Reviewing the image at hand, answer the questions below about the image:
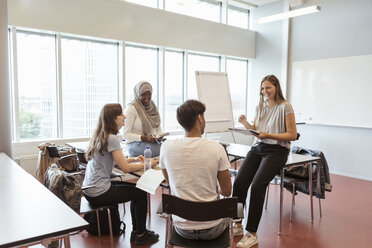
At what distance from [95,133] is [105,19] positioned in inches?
105

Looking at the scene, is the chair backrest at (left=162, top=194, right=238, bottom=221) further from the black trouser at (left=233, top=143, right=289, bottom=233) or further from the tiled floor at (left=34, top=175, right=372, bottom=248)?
the tiled floor at (left=34, top=175, right=372, bottom=248)

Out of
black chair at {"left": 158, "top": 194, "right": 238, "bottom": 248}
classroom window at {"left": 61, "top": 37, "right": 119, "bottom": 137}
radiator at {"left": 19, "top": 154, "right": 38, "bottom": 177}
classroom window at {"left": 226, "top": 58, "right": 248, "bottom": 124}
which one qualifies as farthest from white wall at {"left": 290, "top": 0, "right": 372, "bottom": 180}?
radiator at {"left": 19, "top": 154, "right": 38, "bottom": 177}

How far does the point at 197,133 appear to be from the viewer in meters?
1.84

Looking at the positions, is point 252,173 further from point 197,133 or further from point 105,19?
point 105,19

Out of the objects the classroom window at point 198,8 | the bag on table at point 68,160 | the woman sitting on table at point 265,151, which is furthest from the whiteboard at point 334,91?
the bag on table at point 68,160

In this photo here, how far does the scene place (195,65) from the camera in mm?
6105

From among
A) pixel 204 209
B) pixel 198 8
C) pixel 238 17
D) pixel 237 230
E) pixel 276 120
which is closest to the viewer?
A: pixel 204 209

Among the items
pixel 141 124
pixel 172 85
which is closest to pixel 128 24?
pixel 172 85

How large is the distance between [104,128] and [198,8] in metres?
4.26

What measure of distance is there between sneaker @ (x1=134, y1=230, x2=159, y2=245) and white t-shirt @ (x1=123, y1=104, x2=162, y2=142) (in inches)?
37.7

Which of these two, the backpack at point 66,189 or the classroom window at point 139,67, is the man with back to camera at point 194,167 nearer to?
the backpack at point 66,189

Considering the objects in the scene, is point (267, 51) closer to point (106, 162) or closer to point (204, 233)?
point (106, 162)

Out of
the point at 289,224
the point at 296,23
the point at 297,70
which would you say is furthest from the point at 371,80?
the point at 289,224

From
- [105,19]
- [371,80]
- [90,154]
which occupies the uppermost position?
[105,19]
